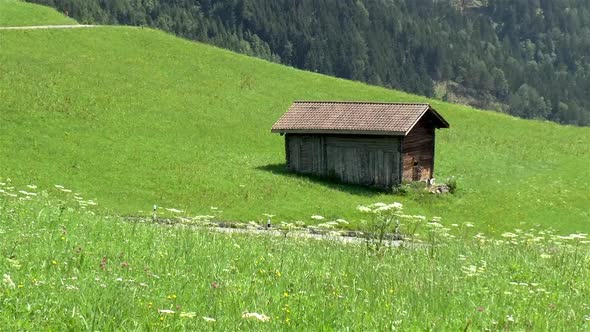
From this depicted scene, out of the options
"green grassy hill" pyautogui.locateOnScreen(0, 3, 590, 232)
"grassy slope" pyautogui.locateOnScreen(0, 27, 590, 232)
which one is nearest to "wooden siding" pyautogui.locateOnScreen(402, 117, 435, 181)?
"green grassy hill" pyautogui.locateOnScreen(0, 3, 590, 232)

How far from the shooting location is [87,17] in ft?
643

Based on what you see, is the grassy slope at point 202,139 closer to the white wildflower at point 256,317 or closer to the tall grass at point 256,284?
the tall grass at point 256,284

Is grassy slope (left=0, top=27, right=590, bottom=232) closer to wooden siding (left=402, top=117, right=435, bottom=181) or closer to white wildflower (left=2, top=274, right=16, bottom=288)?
wooden siding (left=402, top=117, right=435, bottom=181)

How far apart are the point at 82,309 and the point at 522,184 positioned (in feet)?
184

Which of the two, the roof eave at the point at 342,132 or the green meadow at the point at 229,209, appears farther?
the roof eave at the point at 342,132

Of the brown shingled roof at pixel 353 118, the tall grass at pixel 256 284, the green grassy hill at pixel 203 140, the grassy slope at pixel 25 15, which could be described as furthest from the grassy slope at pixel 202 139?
the tall grass at pixel 256 284

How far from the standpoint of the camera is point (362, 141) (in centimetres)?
5453

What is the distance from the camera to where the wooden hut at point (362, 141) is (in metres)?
53.8

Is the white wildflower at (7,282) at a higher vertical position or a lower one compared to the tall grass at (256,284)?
higher

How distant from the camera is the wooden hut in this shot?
176 feet

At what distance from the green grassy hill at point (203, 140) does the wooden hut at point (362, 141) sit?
2258 millimetres

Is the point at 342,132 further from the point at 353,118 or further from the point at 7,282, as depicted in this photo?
the point at 7,282

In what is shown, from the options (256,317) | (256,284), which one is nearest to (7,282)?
(256,317)

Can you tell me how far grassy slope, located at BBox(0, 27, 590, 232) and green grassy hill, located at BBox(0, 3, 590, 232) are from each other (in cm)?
15
